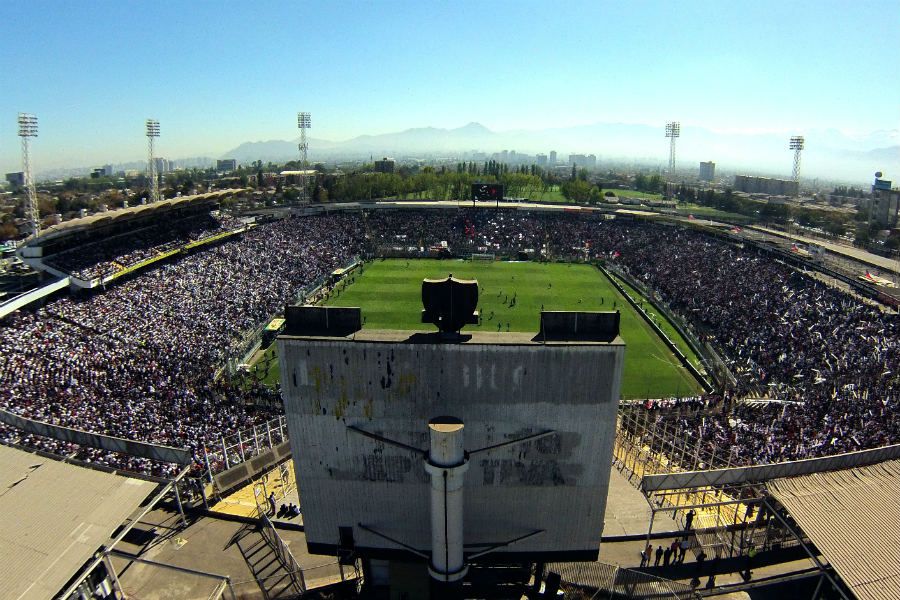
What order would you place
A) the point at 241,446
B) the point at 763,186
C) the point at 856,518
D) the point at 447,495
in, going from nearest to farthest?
1. the point at 447,495
2. the point at 856,518
3. the point at 241,446
4. the point at 763,186

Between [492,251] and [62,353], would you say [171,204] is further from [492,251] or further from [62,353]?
[492,251]

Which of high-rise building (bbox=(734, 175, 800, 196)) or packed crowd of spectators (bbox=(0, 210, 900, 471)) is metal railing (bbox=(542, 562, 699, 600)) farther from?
high-rise building (bbox=(734, 175, 800, 196))

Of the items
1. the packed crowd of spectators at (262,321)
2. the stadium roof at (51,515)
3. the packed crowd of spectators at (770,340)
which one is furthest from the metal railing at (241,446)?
the packed crowd of spectators at (770,340)

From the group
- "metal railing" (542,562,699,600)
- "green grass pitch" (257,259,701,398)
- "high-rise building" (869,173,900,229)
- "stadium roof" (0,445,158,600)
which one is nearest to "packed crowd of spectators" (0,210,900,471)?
"green grass pitch" (257,259,701,398)

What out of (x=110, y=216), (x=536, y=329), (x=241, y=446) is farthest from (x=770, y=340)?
(x=110, y=216)

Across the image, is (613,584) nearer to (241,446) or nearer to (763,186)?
(241,446)
